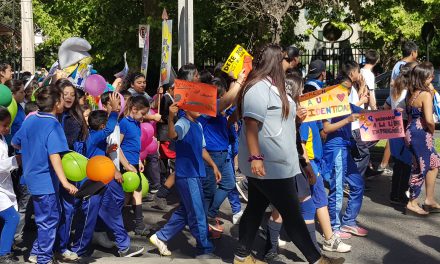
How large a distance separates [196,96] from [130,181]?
135cm

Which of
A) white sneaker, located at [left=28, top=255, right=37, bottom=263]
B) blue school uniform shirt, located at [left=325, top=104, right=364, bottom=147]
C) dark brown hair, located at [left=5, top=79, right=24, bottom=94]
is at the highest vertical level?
dark brown hair, located at [left=5, top=79, right=24, bottom=94]

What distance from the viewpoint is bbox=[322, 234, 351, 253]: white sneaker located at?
641 centimetres

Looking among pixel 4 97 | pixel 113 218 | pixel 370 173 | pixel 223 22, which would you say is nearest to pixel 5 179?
pixel 113 218

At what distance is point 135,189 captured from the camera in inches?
273

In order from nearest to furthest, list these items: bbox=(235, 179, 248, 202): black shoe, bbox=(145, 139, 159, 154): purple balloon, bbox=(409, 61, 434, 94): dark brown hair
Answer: bbox=(409, 61, 434, 94): dark brown hair, bbox=(145, 139, 159, 154): purple balloon, bbox=(235, 179, 248, 202): black shoe

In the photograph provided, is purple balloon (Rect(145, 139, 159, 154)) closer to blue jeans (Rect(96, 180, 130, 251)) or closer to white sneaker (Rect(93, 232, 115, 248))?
white sneaker (Rect(93, 232, 115, 248))

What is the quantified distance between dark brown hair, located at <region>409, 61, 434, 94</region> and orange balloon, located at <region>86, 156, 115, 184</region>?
149 inches

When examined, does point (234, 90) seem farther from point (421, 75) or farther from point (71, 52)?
point (71, 52)

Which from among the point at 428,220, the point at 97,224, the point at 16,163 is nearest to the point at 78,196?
the point at 16,163

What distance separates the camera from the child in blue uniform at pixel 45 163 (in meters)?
5.39

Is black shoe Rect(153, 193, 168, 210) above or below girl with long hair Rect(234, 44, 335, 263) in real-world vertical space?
below

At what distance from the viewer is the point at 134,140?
7.10 meters

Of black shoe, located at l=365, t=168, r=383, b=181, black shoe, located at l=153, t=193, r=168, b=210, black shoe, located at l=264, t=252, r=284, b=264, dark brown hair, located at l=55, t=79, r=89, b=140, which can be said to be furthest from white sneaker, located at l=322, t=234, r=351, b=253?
black shoe, located at l=365, t=168, r=383, b=181

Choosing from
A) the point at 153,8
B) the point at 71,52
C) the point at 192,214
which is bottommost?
the point at 192,214
